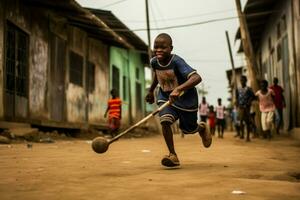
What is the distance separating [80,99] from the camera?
1598cm

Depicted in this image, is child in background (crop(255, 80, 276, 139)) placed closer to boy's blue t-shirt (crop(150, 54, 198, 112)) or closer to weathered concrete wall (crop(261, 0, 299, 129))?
weathered concrete wall (crop(261, 0, 299, 129))

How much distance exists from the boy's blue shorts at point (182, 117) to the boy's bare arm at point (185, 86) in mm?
285

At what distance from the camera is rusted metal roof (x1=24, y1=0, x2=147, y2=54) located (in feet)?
39.0

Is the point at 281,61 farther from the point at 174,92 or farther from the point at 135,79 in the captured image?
the point at 135,79

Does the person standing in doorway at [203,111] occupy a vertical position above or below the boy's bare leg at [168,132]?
above

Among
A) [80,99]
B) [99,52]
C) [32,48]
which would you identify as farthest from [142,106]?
[32,48]

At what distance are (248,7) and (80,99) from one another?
6.36 meters

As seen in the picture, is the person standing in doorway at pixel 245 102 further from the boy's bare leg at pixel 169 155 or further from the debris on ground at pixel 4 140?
the boy's bare leg at pixel 169 155

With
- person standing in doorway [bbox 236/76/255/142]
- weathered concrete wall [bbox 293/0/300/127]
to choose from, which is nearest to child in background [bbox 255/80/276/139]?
person standing in doorway [bbox 236/76/255/142]

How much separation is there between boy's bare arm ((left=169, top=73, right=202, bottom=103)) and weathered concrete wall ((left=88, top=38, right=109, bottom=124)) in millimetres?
12898

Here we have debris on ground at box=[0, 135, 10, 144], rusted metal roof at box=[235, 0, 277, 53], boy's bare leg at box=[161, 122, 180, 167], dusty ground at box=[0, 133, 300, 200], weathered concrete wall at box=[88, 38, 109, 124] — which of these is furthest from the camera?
weathered concrete wall at box=[88, 38, 109, 124]

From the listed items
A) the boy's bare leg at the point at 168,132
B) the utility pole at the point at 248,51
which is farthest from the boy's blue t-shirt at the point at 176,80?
the utility pole at the point at 248,51

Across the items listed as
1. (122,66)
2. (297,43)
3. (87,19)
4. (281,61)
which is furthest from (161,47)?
(122,66)

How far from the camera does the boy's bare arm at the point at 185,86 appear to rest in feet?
14.2
